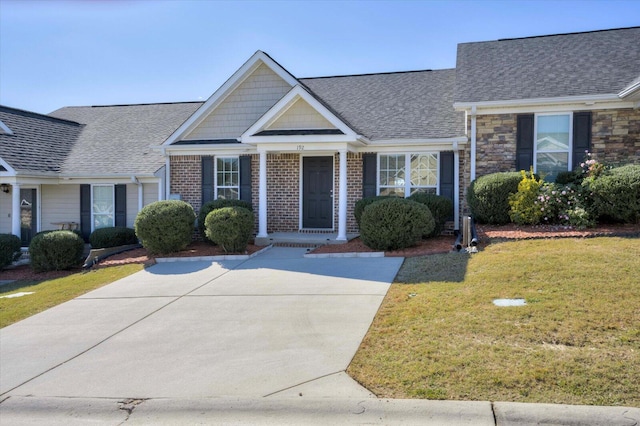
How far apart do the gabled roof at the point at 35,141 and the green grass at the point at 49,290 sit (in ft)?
15.4

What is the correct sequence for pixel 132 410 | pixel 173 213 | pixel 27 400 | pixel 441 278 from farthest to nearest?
pixel 173 213
pixel 441 278
pixel 27 400
pixel 132 410

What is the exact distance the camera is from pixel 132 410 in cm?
485

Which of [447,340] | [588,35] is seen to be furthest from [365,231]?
[588,35]

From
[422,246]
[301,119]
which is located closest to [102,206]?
[301,119]

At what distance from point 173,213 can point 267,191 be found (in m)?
3.50

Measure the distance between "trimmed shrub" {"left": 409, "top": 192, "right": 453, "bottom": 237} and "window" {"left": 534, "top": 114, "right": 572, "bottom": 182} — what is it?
2498mm

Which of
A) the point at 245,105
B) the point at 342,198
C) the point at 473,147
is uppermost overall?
the point at 245,105

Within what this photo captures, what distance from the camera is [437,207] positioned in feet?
42.5

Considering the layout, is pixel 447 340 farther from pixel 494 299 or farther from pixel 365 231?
pixel 365 231

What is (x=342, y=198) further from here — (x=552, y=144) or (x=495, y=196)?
(x=552, y=144)

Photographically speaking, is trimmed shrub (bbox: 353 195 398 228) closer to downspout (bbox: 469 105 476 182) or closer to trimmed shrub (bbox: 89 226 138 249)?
downspout (bbox: 469 105 476 182)

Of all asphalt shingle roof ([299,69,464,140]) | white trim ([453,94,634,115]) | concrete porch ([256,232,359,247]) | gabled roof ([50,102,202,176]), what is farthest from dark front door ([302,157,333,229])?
gabled roof ([50,102,202,176])

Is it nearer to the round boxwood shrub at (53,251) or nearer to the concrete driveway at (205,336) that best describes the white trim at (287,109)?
the concrete driveway at (205,336)

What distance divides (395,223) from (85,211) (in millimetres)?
11238
